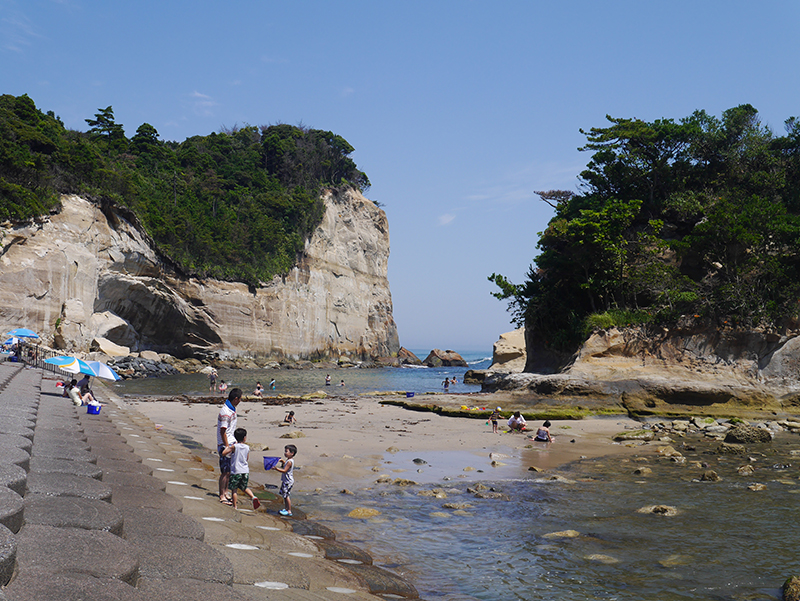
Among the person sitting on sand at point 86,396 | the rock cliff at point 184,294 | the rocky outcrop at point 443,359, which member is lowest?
the rocky outcrop at point 443,359

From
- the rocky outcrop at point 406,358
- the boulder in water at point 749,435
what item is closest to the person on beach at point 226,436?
the boulder in water at point 749,435

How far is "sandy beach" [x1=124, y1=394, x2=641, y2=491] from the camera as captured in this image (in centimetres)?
1312

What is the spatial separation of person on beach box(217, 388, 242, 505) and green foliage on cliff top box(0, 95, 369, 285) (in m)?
42.9

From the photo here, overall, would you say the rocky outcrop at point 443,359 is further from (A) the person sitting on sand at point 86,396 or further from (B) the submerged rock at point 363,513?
(B) the submerged rock at point 363,513

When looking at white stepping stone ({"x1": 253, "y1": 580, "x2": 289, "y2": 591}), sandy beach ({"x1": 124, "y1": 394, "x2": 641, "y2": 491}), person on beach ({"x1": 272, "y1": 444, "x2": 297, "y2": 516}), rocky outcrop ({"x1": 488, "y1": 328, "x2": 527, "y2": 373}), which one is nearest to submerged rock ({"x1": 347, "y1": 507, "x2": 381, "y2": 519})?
person on beach ({"x1": 272, "y1": 444, "x2": 297, "y2": 516})

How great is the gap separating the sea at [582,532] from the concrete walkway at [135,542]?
42.2 inches

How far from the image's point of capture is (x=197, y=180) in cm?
7344

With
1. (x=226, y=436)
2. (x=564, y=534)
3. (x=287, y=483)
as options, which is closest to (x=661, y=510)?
(x=564, y=534)

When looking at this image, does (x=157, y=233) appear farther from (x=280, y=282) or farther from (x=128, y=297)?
(x=280, y=282)

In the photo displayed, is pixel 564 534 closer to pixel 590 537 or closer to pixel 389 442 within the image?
pixel 590 537

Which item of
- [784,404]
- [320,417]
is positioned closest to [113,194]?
[320,417]

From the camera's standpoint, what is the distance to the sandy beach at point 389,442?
1312 centimetres

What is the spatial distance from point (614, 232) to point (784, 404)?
43.2 feet

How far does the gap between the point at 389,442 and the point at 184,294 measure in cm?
4952
